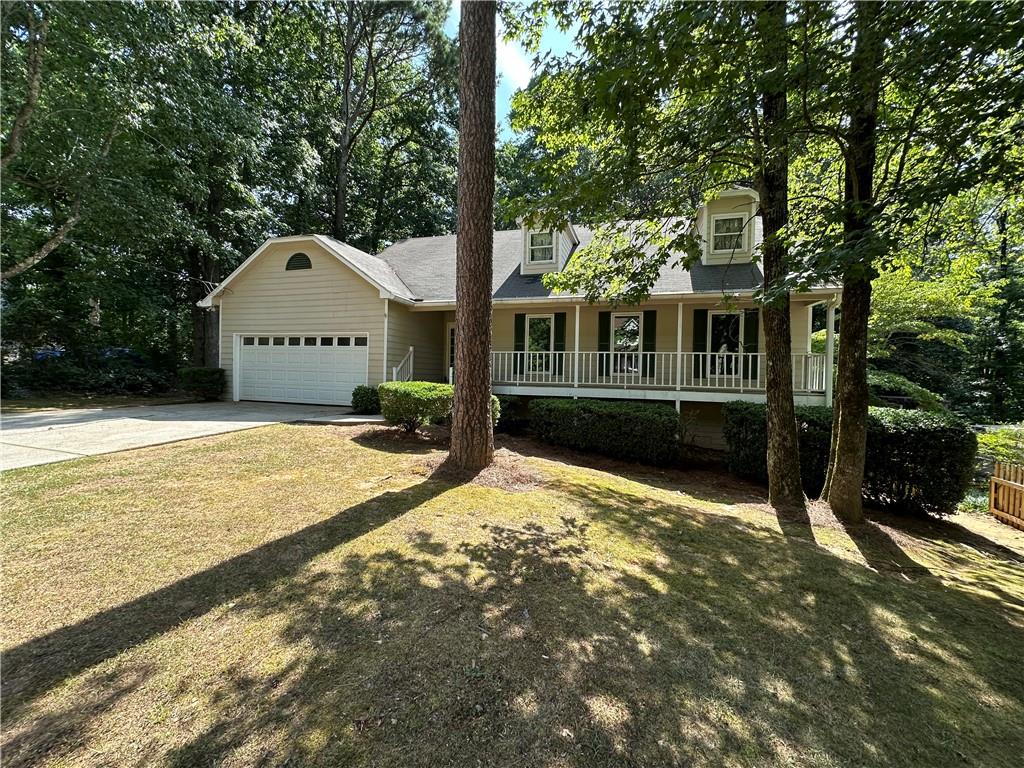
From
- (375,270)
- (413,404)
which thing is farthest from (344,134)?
(413,404)

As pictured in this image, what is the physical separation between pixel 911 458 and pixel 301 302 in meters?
14.3

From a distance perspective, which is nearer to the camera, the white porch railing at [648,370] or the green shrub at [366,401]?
the white porch railing at [648,370]

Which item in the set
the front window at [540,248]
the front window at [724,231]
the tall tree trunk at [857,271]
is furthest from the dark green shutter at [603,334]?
the tall tree trunk at [857,271]

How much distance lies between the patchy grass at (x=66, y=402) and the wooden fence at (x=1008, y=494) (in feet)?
62.3

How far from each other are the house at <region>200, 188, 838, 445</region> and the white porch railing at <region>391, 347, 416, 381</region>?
0.05 m

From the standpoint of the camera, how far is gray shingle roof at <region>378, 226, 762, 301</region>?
35.8 feet

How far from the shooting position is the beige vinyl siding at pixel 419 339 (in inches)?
482

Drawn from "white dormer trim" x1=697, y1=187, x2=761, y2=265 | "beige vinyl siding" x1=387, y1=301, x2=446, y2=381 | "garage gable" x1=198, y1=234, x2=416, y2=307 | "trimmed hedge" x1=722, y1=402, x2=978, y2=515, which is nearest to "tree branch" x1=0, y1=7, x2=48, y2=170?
"garage gable" x1=198, y1=234, x2=416, y2=307

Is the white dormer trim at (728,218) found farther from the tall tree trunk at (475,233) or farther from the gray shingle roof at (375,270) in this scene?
the gray shingle roof at (375,270)

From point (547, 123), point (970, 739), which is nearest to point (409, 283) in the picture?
point (547, 123)

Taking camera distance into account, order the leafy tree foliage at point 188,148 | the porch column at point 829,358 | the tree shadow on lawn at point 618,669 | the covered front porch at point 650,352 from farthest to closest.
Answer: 1. the leafy tree foliage at point 188,148
2. the covered front porch at point 650,352
3. the porch column at point 829,358
4. the tree shadow on lawn at point 618,669

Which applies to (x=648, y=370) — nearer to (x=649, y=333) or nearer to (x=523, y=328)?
(x=649, y=333)

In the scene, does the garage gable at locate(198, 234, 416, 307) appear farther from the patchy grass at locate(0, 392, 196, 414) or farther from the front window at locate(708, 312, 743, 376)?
the front window at locate(708, 312, 743, 376)

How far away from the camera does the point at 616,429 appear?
910 centimetres
